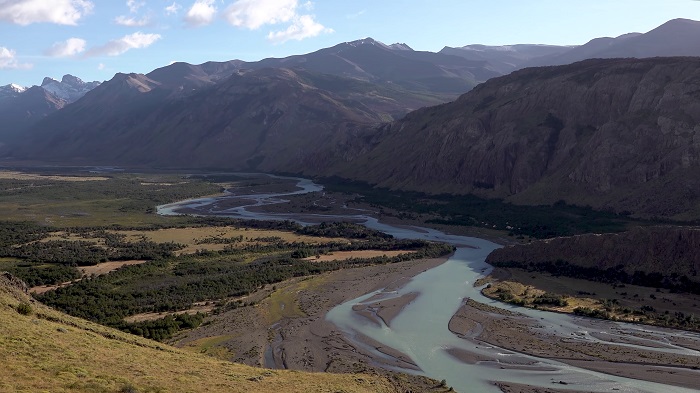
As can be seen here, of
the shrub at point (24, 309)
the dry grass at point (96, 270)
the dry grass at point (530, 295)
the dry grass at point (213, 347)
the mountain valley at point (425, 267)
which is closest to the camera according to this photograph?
the shrub at point (24, 309)

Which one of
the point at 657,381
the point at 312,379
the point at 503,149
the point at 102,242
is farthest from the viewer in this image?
the point at 503,149

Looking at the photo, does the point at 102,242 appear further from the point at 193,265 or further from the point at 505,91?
the point at 505,91

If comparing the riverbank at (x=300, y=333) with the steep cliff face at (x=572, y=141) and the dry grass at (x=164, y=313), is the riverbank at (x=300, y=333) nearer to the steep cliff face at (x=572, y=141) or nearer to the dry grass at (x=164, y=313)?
the dry grass at (x=164, y=313)

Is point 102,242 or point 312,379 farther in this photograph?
point 102,242

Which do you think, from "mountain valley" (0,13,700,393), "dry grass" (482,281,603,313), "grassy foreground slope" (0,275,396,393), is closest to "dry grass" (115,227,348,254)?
"mountain valley" (0,13,700,393)

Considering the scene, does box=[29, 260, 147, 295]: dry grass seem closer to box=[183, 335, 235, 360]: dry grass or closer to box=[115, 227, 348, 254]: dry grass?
box=[115, 227, 348, 254]: dry grass

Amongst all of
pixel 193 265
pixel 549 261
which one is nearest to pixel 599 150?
pixel 549 261

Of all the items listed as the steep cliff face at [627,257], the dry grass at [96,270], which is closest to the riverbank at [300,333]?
the steep cliff face at [627,257]
